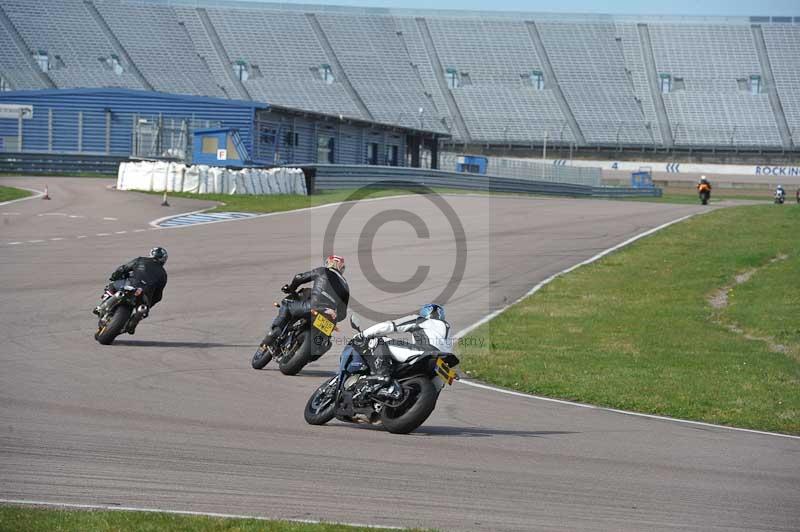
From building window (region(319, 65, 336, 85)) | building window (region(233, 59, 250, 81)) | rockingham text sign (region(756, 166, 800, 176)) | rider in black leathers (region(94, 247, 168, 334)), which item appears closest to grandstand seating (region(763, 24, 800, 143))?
rockingham text sign (region(756, 166, 800, 176))

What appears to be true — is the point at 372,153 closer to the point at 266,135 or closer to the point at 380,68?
the point at 266,135

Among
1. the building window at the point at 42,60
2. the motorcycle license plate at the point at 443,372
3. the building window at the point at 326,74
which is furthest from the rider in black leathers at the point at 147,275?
the building window at the point at 326,74

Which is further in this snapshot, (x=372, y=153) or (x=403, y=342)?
(x=372, y=153)

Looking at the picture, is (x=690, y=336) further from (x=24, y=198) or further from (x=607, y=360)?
(x=24, y=198)

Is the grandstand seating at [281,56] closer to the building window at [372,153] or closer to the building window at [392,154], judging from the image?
the building window at [392,154]

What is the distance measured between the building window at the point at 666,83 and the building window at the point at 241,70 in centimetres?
3221

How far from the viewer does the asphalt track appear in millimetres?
7102

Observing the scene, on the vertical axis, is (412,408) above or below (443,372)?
below

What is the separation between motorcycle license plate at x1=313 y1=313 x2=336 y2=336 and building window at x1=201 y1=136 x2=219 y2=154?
34969 millimetres

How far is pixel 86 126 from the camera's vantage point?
50.6 meters

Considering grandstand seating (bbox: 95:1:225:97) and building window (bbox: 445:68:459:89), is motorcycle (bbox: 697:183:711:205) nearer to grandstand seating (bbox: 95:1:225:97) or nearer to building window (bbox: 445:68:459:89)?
Result: building window (bbox: 445:68:459:89)

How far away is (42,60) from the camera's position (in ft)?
222

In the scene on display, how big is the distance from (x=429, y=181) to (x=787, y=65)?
4526cm

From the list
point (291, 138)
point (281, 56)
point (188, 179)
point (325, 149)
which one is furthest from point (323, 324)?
point (281, 56)
